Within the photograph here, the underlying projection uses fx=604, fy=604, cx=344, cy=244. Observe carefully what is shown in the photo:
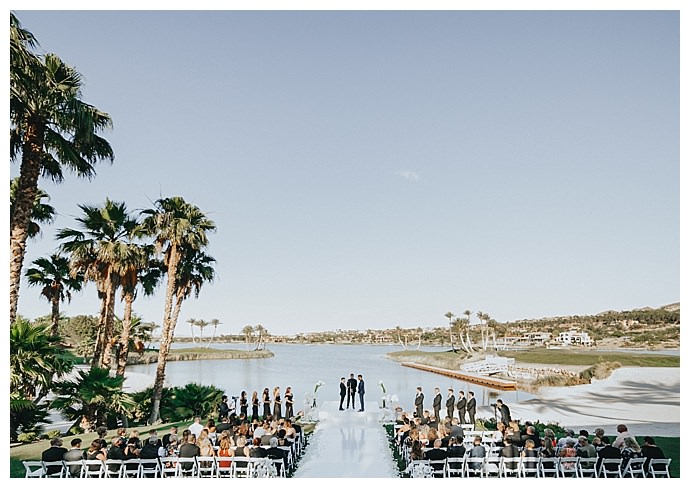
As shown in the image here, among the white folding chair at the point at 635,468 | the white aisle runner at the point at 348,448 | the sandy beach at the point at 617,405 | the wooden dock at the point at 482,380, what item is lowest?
the wooden dock at the point at 482,380

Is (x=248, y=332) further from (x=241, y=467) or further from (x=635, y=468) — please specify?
(x=635, y=468)

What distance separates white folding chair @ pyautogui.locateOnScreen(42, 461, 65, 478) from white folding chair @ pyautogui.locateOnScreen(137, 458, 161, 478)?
3.47 ft

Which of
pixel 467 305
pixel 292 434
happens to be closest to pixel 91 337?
pixel 292 434

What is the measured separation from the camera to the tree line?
449 inches

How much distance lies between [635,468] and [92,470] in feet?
26.2

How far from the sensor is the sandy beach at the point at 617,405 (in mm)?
21641

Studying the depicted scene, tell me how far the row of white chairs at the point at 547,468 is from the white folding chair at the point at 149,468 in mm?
3806

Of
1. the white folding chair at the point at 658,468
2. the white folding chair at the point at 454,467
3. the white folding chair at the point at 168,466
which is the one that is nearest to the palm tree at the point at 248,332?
the white folding chair at the point at 168,466

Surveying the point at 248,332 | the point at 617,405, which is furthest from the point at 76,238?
the point at 248,332

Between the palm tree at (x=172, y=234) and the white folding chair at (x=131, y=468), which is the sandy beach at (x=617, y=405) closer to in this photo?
the palm tree at (x=172, y=234)

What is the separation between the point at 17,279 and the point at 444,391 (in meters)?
32.2

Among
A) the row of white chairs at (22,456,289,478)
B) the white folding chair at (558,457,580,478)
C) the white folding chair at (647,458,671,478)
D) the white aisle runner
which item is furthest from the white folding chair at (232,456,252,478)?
the white folding chair at (647,458,671,478)

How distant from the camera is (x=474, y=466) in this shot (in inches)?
366

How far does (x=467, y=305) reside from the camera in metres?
87.1
